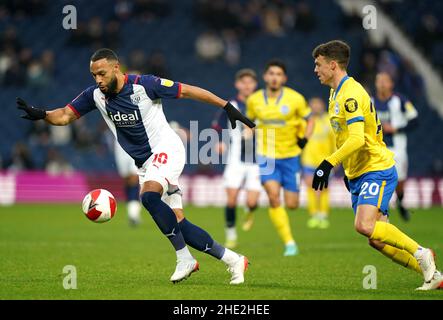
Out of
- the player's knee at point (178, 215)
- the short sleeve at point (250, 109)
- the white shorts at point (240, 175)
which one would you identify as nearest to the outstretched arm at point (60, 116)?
the player's knee at point (178, 215)

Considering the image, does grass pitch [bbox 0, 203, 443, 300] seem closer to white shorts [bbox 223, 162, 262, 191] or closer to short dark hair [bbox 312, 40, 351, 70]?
white shorts [bbox 223, 162, 262, 191]

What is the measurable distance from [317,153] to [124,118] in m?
12.6

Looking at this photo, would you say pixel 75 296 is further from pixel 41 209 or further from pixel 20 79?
pixel 20 79

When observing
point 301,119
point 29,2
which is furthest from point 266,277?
point 29,2

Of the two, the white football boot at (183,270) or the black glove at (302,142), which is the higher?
the black glove at (302,142)

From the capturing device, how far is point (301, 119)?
13.2 meters

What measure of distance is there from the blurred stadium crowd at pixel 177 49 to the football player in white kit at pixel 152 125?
17.2m

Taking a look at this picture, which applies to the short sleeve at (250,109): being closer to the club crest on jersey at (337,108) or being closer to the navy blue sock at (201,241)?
the navy blue sock at (201,241)

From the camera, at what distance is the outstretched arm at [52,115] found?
891cm

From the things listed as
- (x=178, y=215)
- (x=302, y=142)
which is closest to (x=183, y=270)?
(x=178, y=215)

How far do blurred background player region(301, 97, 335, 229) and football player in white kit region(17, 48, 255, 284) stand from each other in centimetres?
1041

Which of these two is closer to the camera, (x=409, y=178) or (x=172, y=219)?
(x=172, y=219)

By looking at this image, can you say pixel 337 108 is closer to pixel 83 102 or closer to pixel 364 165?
pixel 364 165

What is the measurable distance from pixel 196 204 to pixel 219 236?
970 centimetres
